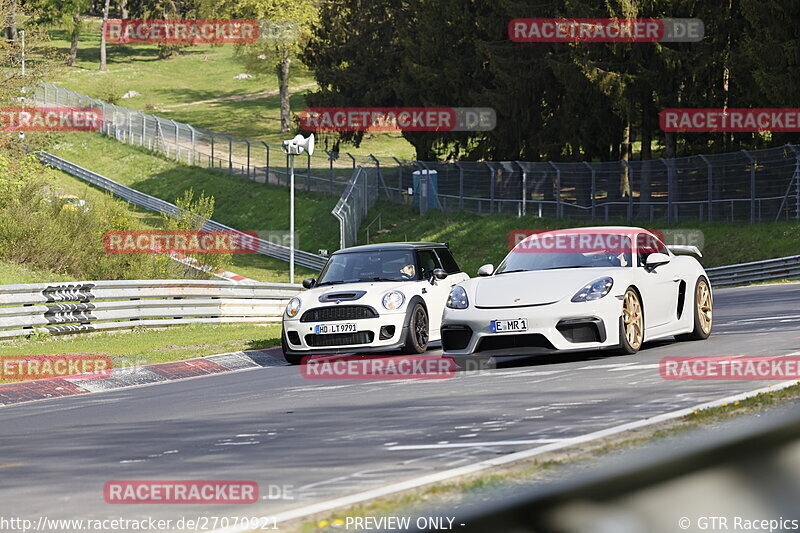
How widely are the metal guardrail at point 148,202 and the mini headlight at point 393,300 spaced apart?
2904cm

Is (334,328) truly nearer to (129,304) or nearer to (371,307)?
(371,307)

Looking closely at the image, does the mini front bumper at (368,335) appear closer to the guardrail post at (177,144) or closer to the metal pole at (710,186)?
the metal pole at (710,186)

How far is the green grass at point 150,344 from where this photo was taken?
17.0 meters

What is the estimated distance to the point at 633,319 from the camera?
41.9ft

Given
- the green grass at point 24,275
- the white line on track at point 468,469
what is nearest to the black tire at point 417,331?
the white line on track at point 468,469

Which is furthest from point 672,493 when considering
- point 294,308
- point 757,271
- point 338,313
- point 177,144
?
point 177,144

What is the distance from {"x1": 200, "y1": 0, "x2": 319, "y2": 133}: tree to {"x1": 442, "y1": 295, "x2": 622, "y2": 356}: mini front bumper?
72437 mm

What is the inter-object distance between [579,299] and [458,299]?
55.4 inches

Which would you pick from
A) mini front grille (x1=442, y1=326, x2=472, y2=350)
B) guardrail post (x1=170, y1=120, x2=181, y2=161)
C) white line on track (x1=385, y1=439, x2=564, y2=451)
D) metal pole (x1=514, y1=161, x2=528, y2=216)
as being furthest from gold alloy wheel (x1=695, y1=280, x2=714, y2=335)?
guardrail post (x1=170, y1=120, x2=181, y2=161)

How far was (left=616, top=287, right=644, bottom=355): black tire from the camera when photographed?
12.5m

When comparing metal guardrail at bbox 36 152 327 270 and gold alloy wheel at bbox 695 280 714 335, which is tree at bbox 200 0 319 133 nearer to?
metal guardrail at bbox 36 152 327 270

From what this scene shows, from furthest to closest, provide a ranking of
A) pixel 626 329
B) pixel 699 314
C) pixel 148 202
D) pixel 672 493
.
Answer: pixel 148 202 < pixel 699 314 < pixel 626 329 < pixel 672 493

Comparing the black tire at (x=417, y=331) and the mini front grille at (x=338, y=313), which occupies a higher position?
the mini front grille at (x=338, y=313)

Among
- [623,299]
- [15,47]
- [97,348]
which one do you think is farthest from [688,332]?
[15,47]
